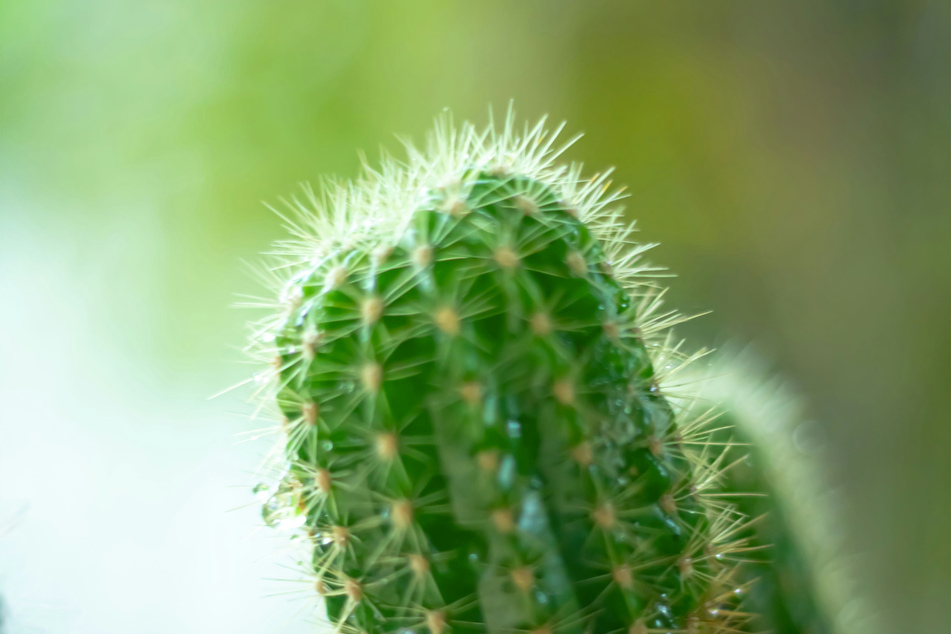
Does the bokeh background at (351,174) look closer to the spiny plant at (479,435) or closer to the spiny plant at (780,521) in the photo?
the spiny plant at (780,521)

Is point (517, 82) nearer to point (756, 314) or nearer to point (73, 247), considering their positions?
point (756, 314)

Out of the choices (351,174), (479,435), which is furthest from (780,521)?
(351,174)

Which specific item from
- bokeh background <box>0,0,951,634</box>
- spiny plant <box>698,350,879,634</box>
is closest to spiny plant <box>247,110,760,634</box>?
spiny plant <box>698,350,879,634</box>

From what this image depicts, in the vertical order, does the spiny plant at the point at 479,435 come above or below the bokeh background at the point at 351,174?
below

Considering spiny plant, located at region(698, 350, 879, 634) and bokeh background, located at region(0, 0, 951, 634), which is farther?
bokeh background, located at region(0, 0, 951, 634)

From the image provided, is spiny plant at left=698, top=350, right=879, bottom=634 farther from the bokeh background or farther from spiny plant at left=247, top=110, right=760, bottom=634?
the bokeh background

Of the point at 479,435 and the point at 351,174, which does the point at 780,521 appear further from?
the point at 351,174

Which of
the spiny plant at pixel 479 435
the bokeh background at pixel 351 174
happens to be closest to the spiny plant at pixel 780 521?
the spiny plant at pixel 479 435

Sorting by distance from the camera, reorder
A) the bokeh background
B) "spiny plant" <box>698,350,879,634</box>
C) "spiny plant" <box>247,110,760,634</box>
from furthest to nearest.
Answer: the bokeh background < "spiny plant" <box>698,350,879,634</box> < "spiny plant" <box>247,110,760,634</box>
